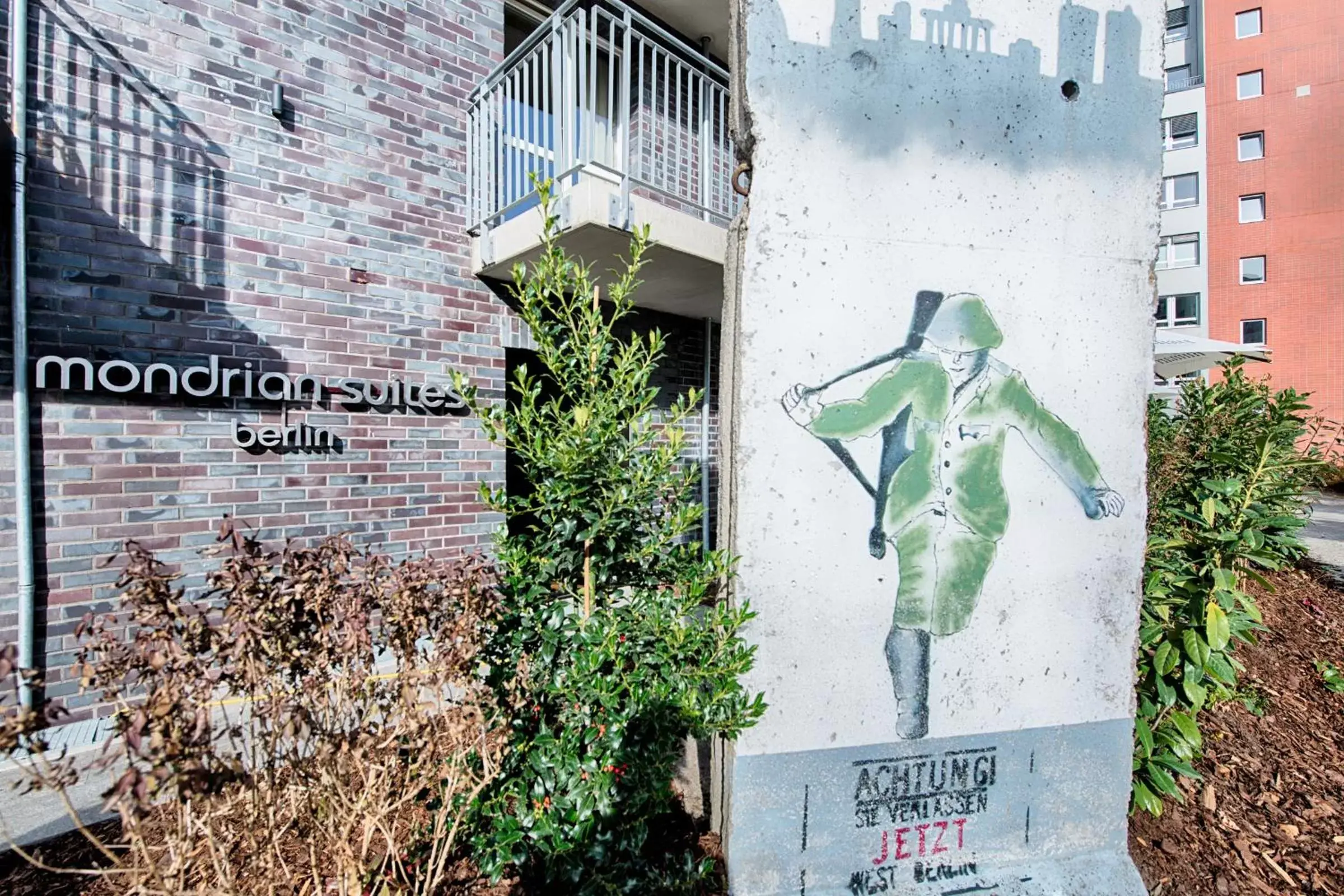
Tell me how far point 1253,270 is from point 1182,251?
7.93ft

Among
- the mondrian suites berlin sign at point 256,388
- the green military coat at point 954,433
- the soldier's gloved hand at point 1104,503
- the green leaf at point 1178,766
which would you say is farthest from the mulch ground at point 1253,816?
the mondrian suites berlin sign at point 256,388

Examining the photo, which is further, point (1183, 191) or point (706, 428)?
point (1183, 191)

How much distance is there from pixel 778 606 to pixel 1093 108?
8.19ft

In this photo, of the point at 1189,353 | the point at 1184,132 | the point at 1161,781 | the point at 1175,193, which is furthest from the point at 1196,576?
the point at 1184,132

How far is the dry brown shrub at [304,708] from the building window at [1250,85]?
34.2m

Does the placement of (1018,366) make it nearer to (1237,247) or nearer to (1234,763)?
(1234,763)

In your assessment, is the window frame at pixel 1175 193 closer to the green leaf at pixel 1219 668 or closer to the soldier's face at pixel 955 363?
the green leaf at pixel 1219 668

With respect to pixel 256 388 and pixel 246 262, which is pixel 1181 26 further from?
pixel 256 388

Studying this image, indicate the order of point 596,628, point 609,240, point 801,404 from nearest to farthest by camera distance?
point 596,628, point 801,404, point 609,240

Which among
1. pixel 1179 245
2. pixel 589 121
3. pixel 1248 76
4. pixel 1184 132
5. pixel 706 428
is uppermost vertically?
pixel 1248 76

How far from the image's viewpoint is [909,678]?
2420mm

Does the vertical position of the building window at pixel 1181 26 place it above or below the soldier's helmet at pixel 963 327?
above

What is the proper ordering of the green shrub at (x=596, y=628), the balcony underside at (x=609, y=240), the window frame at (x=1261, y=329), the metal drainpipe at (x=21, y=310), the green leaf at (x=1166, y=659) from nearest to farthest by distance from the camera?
the green shrub at (x=596, y=628)
the green leaf at (x=1166, y=659)
the metal drainpipe at (x=21, y=310)
the balcony underside at (x=609, y=240)
the window frame at (x=1261, y=329)

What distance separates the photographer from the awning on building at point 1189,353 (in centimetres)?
656
